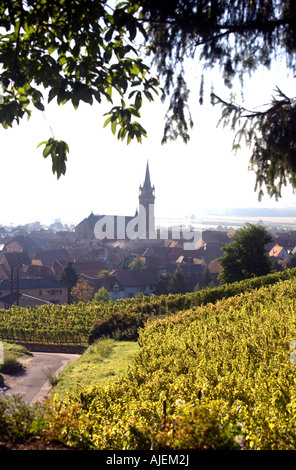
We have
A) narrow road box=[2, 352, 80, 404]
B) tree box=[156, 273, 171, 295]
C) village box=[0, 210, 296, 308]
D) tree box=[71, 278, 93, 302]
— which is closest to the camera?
narrow road box=[2, 352, 80, 404]

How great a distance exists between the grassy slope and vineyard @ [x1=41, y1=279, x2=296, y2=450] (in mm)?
1243

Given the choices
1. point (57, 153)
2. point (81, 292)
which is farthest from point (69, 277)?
point (57, 153)

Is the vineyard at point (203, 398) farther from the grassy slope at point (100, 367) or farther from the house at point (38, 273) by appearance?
the house at point (38, 273)

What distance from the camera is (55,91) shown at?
3936 mm

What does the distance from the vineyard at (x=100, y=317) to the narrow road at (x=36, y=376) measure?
6.32 feet

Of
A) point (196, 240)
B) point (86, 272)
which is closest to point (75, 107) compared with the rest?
point (86, 272)

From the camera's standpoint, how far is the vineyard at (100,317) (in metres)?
17.6

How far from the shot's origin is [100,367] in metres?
11.2

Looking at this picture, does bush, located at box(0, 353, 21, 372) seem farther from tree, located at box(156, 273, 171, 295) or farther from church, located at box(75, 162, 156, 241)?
church, located at box(75, 162, 156, 241)

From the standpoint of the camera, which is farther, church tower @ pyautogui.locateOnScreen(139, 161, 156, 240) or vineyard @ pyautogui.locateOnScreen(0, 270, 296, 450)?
church tower @ pyautogui.locateOnScreen(139, 161, 156, 240)

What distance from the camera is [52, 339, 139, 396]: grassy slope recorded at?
31.8ft

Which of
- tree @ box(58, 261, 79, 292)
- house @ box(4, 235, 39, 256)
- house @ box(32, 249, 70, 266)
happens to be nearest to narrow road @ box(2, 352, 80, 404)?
tree @ box(58, 261, 79, 292)

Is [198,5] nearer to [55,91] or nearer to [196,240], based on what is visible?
[55,91]

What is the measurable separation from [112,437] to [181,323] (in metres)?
8.75
